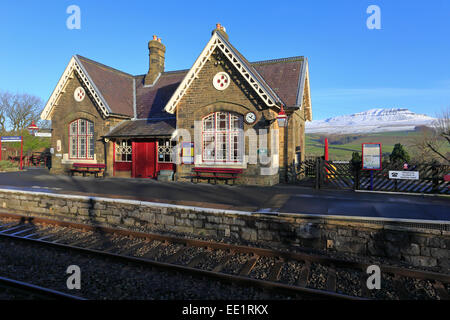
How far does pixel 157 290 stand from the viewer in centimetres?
489

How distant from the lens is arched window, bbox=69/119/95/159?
59.5 ft

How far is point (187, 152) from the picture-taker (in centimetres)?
1502

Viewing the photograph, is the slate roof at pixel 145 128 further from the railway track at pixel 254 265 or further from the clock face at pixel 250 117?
the railway track at pixel 254 265

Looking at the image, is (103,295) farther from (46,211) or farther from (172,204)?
(46,211)

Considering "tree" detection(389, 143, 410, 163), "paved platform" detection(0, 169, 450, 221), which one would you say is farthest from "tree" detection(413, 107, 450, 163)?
"paved platform" detection(0, 169, 450, 221)

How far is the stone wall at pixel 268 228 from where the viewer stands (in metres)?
6.20

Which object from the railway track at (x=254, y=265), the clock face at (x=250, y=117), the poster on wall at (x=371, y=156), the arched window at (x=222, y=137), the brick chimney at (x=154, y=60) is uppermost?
the brick chimney at (x=154, y=60)

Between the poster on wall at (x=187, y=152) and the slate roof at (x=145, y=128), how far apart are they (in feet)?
3.99

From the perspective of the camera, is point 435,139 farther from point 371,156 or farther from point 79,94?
point 79,94

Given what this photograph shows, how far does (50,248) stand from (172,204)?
11.0ft

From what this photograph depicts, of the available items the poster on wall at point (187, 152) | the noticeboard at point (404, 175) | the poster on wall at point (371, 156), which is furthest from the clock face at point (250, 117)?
the noticeboard at point (404, 175)

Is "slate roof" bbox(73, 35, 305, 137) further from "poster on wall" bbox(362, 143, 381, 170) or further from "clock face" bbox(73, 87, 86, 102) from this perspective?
"poster on wall" bbox(362, 143, 381, 170)

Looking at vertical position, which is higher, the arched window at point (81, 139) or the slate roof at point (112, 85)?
the slate roof at point (112, 85)

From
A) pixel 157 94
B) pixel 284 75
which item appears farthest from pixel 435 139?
pixel 157 94
